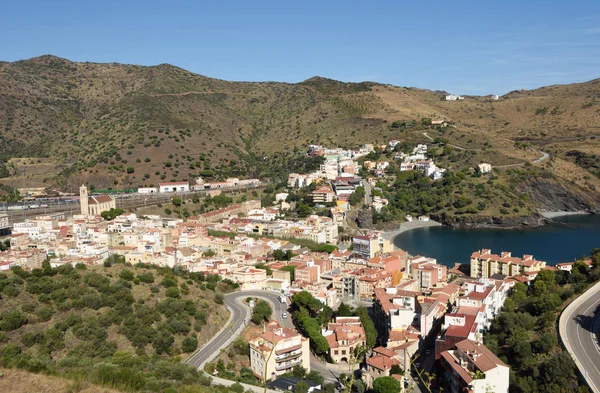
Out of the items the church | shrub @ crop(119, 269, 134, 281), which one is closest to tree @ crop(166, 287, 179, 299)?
shrub @ crop(119, 269, 134, 281)

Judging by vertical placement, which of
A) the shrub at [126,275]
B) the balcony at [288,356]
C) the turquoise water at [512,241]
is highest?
the shrub at [126,275]

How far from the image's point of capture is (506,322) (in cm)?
1501

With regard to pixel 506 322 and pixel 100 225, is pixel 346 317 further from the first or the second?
pixel 100 225

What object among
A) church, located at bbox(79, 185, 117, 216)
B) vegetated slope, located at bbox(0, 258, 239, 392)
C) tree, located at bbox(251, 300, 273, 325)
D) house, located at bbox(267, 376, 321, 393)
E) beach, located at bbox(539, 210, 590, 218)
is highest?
church, located at bbox(79, 185, 117, 216)

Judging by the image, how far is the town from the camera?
45.5ft

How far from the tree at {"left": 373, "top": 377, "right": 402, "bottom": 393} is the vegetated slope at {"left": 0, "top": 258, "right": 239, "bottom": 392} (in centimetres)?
425

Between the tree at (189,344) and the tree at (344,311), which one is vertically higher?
the tree at (189,344)

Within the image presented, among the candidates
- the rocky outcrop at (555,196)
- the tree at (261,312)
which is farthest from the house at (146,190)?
the rocky outcrop at (555,196)

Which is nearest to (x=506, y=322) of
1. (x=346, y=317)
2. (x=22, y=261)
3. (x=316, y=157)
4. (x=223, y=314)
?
(x=346, y=317)

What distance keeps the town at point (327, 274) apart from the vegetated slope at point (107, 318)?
6.50ft

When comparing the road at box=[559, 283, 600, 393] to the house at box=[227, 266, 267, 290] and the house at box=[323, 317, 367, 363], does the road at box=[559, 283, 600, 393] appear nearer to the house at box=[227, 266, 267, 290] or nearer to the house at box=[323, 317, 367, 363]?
the house at box=[323, 317, 367, 363]

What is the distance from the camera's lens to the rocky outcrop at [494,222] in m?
38.2

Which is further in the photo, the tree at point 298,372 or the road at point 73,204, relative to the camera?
the road at point 73,204

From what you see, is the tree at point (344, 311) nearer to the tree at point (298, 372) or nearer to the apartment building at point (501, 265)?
the tree at point (298, 372)
